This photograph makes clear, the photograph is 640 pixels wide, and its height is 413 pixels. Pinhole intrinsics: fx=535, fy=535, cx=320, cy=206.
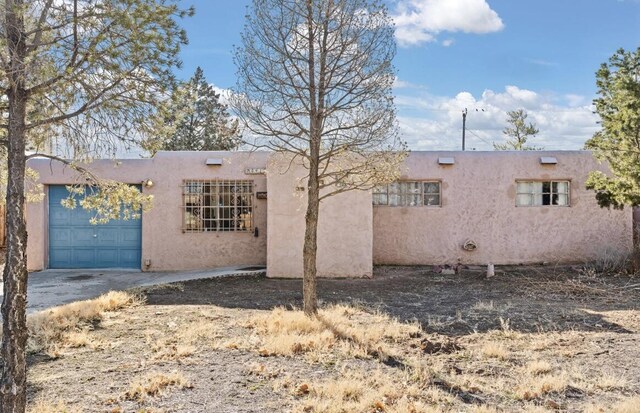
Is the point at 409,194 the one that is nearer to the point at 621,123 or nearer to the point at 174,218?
the point at 621,123

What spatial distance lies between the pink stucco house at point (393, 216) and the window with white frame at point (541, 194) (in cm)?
3

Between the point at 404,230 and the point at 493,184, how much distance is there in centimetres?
272

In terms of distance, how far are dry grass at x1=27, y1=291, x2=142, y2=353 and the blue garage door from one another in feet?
16.8

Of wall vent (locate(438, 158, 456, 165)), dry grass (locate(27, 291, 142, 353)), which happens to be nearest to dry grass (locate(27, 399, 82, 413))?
dry grass (locate(27, 291, 142, 353))

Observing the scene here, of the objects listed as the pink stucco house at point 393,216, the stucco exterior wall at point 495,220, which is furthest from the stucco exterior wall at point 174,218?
the stucco exterior wall at point 495,220

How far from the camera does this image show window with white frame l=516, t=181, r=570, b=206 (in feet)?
48.2

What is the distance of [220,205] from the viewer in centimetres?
1416

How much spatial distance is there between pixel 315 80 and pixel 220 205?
6.94 metres

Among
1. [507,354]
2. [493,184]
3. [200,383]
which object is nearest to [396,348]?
[507,354]

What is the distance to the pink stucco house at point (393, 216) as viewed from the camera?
14.0m

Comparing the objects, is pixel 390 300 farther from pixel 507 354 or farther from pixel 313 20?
pixel 313 20

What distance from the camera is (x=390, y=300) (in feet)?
32.3

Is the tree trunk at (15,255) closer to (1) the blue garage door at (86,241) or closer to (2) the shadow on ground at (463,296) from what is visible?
(2) the shadow on ground at (463,296)

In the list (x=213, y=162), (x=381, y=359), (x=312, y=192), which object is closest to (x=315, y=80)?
Result: (x=312, y=192)
